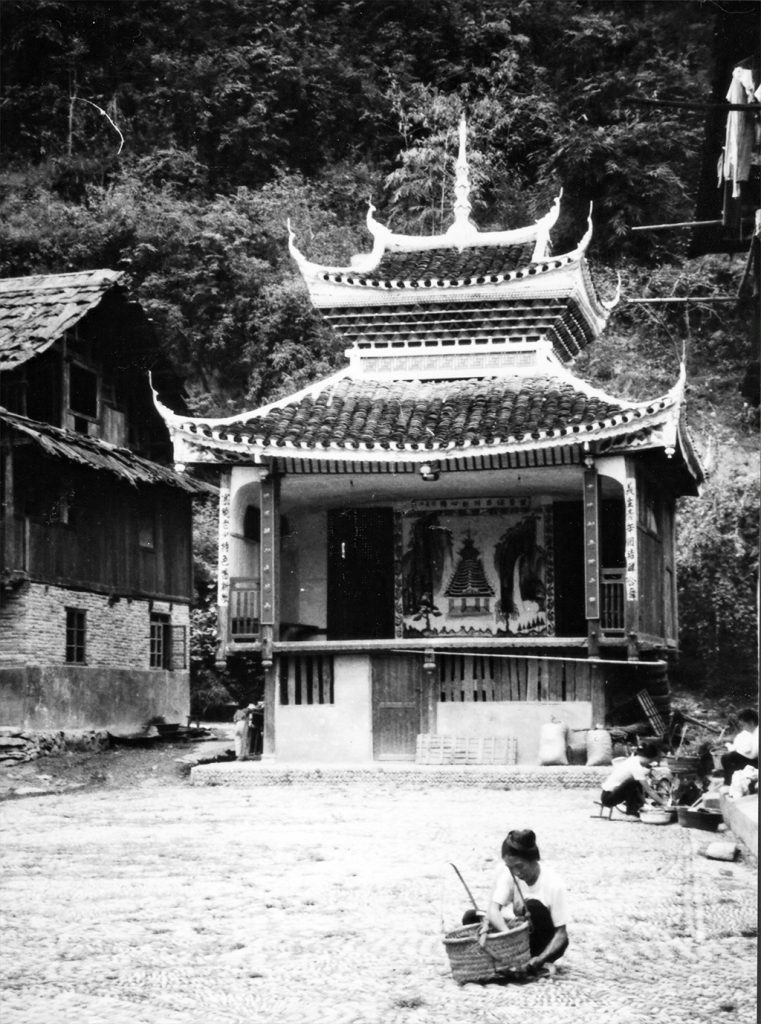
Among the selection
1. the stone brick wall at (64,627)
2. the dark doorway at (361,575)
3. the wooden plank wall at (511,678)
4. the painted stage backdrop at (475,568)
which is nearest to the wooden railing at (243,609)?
the dark doorway at (361,575)

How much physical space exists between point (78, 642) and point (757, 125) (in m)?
12.7

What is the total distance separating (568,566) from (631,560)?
5.82ft

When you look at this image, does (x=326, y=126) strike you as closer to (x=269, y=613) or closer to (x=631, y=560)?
(x=269, y=613)

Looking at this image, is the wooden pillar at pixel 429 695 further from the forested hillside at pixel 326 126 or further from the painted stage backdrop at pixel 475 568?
the forested hillside at pixel 326 126

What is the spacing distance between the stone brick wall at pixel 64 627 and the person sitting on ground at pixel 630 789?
32.8ft

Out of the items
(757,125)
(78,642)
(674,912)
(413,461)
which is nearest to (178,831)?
(674,912)

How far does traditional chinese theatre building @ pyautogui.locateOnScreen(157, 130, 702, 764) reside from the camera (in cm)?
1571

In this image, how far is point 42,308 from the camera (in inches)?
707

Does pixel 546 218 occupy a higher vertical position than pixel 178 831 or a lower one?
higher

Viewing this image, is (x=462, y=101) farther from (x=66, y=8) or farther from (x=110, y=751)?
(x=110, y=751)

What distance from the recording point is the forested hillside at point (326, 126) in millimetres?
10930

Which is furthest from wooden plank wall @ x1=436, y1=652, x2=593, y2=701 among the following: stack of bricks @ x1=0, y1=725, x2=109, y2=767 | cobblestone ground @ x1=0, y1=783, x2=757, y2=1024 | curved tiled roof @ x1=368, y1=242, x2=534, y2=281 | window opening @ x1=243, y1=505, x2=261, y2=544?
stack of bricks @ x1=0, y1=725, x2=109, y2=767

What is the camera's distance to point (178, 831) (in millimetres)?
11203

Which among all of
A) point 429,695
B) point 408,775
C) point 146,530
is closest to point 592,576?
point 429,695
